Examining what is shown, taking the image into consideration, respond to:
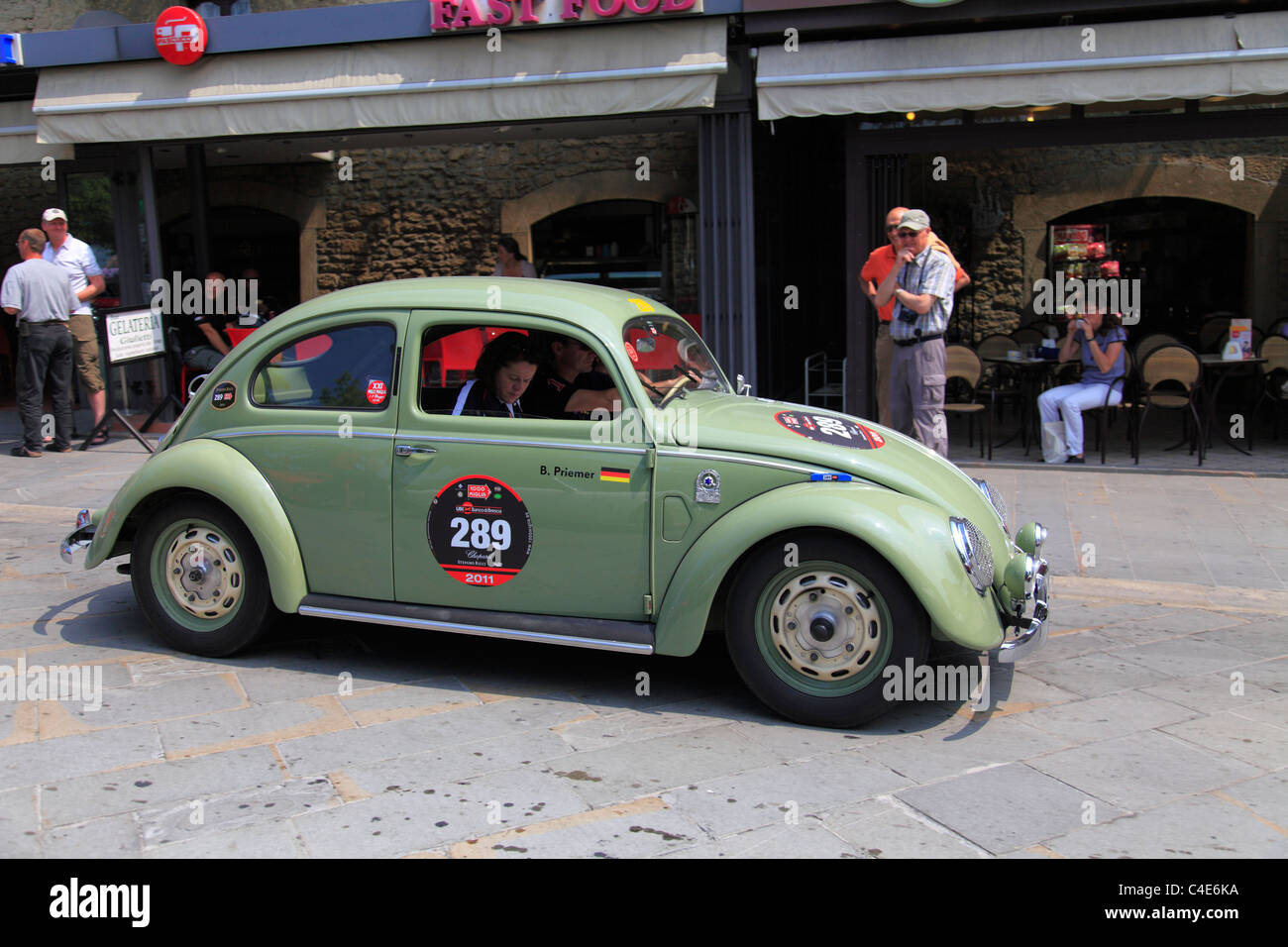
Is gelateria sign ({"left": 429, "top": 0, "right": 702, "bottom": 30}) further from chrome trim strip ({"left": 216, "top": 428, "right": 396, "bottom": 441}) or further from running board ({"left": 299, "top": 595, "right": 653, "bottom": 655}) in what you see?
running board ({"left": 299, "top": 595, "right": 653, "bottom": 655})

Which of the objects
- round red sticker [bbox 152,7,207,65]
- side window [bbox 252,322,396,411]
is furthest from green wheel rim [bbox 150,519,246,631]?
round red sticker [bbox 152,7,207,65]

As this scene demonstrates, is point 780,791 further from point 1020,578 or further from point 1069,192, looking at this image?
point 1069,192

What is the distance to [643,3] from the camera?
914cm

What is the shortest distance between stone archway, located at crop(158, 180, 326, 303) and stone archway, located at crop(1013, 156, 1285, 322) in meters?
9.34

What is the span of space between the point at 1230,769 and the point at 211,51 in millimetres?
10195

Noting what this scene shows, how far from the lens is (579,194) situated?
13.8 meters

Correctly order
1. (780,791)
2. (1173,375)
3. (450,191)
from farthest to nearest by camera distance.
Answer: (450,191)
(1173,375)
(780,791)

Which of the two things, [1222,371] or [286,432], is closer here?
[286,432]

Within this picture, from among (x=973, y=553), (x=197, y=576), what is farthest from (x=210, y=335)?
(x=973, y=553)

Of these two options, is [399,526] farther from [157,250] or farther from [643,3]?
[157,250]

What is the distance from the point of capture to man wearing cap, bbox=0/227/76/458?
32.6 feet

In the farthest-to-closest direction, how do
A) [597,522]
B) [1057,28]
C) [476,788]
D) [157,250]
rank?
[157,250]
[1057,28]
[597,522]
[476,788]

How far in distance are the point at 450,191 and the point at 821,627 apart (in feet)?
37.6
